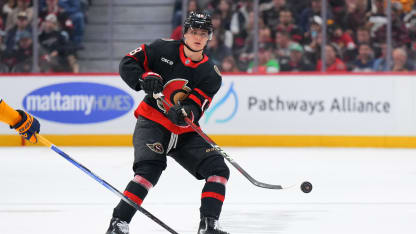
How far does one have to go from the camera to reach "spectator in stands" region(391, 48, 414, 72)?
29.5ft

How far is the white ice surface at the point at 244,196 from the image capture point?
4.24 m

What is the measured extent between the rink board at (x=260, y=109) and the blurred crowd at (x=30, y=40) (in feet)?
0.54

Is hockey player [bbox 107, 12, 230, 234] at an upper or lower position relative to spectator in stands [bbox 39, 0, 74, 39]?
upper

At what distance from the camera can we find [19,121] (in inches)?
134

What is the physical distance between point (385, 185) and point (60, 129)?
14.5 ft

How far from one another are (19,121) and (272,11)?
6059 mm

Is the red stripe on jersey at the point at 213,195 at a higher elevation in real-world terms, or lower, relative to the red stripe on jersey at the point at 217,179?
lower

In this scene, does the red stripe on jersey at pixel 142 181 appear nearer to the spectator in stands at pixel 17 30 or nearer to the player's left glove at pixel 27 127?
the player's left glove at pixel 27 127

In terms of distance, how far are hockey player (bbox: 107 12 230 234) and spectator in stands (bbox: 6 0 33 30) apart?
5.64 metres

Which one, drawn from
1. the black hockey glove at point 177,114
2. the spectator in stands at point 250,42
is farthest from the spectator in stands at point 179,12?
the black hockey glove at point 177,114

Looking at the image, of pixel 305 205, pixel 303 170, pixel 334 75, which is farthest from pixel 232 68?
pixel 305 205

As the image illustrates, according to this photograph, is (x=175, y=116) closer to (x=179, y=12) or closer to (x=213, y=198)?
(x=213, y=198)

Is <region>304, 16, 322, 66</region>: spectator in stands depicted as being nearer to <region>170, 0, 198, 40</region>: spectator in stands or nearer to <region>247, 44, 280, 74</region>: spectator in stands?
<region>247, 44, 280, 74</region>: spectator in stands

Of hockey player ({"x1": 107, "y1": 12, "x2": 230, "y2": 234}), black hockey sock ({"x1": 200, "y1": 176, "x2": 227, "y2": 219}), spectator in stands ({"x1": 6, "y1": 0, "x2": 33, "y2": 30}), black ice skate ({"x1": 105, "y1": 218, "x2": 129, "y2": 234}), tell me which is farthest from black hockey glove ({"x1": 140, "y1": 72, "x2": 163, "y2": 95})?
spectator in stands ({"x1": 6, "y1": 0, "x2": 33, "y2": 30})
